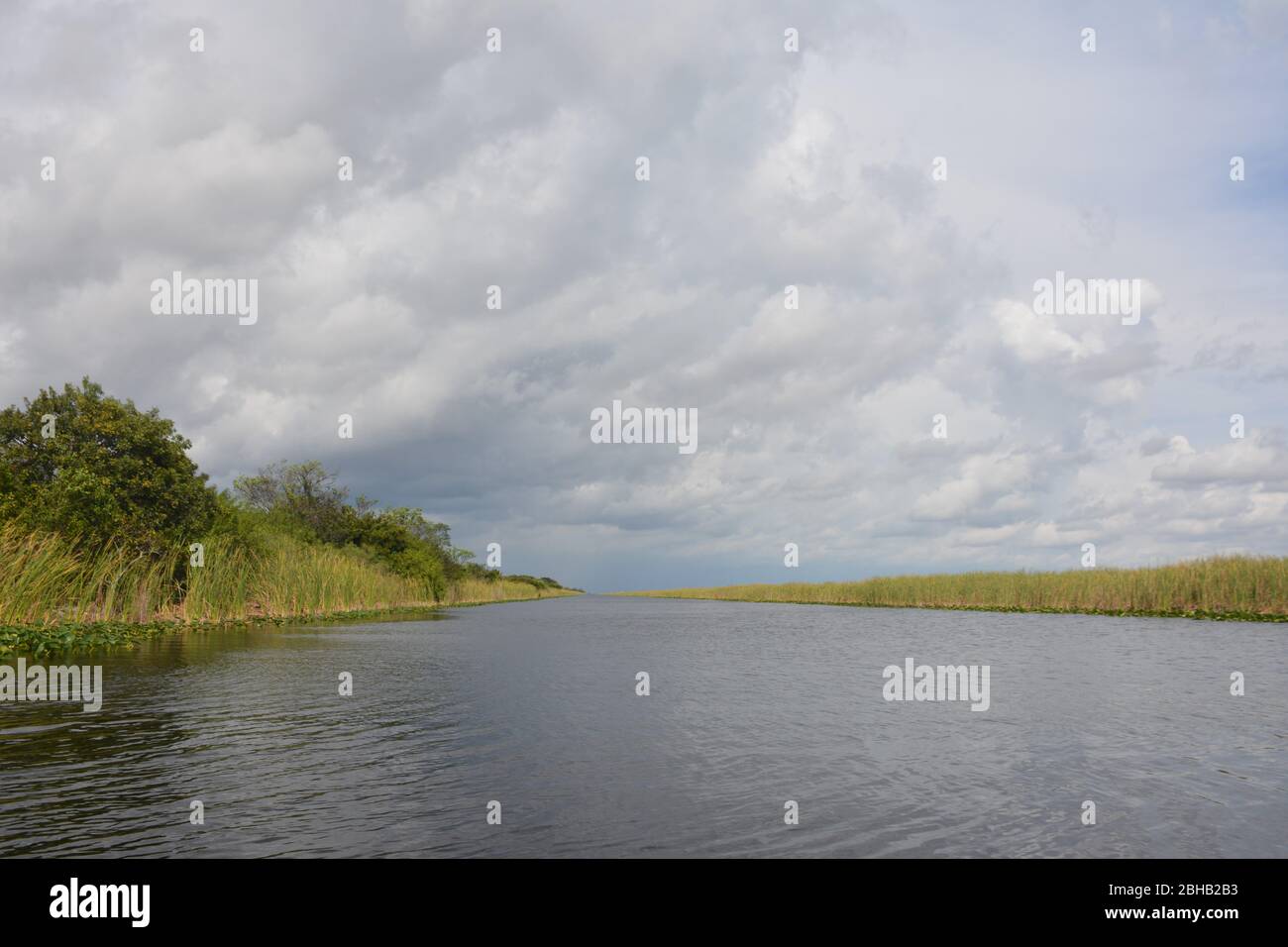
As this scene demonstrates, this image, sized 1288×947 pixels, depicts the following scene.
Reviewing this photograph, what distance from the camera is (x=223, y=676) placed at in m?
18.8

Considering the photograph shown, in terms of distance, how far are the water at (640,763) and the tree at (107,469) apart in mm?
15765

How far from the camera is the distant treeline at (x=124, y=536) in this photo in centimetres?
2731

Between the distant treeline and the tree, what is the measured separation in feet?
0.19

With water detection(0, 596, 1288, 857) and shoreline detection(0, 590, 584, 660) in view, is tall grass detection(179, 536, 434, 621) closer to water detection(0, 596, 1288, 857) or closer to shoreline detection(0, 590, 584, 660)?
shoreline detection(0, 590, 584, 660)

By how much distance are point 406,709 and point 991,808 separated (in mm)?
10468

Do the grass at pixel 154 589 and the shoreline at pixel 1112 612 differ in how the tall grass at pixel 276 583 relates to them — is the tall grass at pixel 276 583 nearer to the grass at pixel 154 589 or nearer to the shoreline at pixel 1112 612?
the grass at pixel 154 589

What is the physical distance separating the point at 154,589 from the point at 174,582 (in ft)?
9.60

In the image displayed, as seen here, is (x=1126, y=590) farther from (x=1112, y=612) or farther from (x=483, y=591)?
(x=483, y=591)

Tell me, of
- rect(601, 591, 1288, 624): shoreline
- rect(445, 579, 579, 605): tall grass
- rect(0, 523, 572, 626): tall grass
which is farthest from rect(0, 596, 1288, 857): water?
rect(445, 579, 579, 605): tall grass

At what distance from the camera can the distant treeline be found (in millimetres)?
27312

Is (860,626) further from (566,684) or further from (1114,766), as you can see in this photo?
(1114,766)

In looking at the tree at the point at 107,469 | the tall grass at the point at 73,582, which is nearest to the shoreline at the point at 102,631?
the tall grass at the point at 73,582
